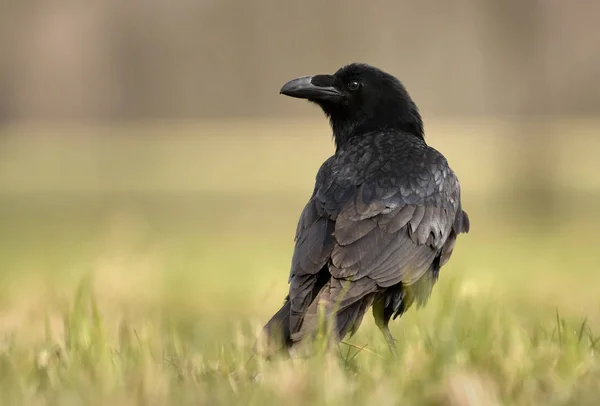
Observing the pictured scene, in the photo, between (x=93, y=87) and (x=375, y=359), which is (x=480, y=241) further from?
(x=93, y=87)

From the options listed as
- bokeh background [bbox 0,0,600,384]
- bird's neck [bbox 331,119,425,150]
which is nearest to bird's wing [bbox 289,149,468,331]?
bird's neck [bbox 331,119,425,150]

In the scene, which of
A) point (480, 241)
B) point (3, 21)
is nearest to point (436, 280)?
point (480, 241)

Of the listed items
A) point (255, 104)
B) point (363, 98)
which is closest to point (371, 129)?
point (363, 98)

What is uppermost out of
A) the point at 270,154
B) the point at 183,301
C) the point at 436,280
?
the point at 436,280

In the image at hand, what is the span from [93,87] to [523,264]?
14.8m

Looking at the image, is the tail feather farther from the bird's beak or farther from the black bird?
the bird's beak

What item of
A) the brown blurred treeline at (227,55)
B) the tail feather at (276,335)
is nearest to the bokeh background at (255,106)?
the brown blurred treeline at (227,55)

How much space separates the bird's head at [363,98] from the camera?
562 cm

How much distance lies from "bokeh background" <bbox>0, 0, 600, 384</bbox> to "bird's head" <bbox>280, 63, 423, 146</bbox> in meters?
7.81

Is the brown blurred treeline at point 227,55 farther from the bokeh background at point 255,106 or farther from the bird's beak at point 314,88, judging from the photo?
the bird's beak at point 314,88

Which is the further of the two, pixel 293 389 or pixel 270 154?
pixel 270 154

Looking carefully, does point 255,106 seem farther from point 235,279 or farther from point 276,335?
point 276,335

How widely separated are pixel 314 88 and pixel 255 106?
18275 millimetres

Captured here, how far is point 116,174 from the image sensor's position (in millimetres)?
21516
